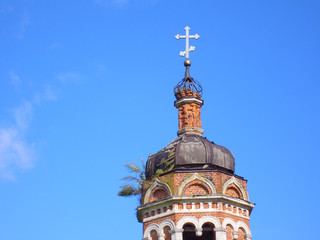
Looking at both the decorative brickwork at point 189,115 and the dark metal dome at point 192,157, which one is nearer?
the dark metal dome at point 192,157

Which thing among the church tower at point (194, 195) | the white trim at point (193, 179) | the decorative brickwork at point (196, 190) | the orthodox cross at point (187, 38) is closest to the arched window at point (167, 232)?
the church tower at point (194, 195)

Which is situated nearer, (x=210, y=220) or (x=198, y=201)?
(x=210, y=220)

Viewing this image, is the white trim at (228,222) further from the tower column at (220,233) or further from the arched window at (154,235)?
the arched window at (154,235)

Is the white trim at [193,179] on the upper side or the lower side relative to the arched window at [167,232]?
upper

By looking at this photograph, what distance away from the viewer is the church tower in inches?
997

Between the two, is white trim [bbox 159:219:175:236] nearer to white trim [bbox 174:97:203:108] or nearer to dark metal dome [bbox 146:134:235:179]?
dark metal dome [bbox 146:134:235:179]

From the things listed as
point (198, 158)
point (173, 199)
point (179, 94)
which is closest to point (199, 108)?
point (179, 94)

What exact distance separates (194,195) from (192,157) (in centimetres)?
185

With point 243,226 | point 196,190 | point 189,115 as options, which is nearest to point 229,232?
point 243,226

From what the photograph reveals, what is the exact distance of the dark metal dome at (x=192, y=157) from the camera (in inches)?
1045

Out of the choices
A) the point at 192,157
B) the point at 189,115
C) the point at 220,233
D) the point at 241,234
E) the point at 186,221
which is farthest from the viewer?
the point at 189,115

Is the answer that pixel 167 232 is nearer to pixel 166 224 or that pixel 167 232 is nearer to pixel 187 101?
pixel 166 224

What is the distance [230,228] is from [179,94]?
7562 mm

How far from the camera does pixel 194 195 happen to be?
25531mm
